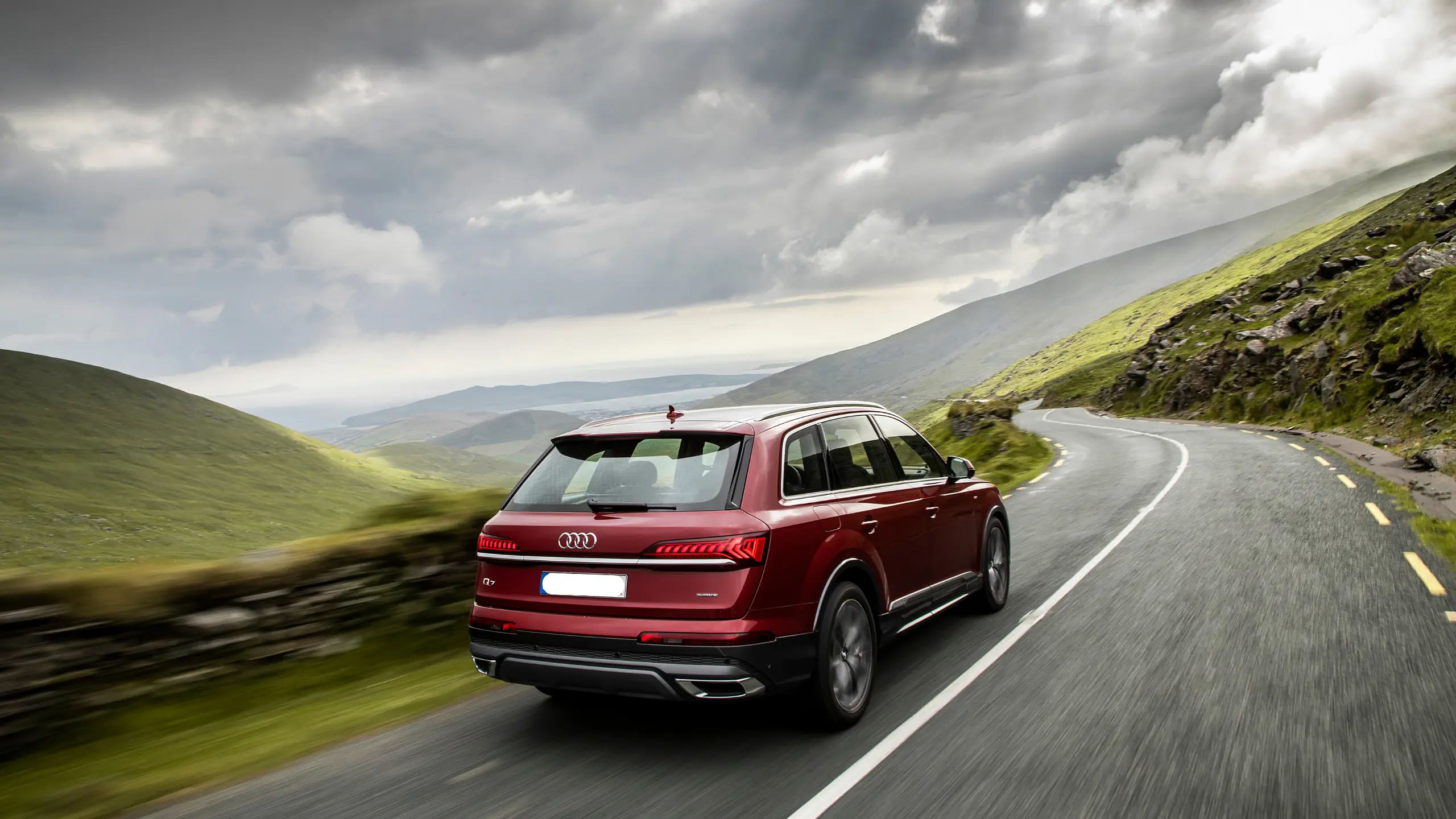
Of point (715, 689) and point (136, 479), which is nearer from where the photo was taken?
point (715, 689)

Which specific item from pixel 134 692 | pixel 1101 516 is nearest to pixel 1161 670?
pixel 134 692

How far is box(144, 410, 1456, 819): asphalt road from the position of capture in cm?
376

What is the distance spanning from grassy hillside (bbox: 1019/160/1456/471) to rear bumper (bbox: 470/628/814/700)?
626 inches

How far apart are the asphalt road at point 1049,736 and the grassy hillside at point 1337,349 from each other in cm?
1218

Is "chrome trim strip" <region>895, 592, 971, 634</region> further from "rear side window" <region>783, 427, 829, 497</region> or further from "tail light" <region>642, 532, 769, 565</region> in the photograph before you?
"tail light" <region>642, 532, 769, 565</region>

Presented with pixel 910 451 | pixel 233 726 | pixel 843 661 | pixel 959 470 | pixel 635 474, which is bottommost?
pixel 843 661

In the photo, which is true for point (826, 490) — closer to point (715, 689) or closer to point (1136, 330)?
point (715, 689)

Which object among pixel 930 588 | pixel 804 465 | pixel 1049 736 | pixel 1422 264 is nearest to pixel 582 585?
pixel 804 465

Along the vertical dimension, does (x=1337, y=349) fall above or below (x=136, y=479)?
below

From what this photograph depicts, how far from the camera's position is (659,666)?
4121 mm

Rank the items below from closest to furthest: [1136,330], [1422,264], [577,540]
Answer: [577,540], [1422,264], [1136,330]

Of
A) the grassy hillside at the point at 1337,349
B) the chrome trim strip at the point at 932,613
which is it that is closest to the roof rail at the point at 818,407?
the chrome trim strip at the point at 932,613

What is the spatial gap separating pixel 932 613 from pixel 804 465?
1.62 metres

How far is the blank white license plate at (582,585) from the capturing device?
4.28 m
